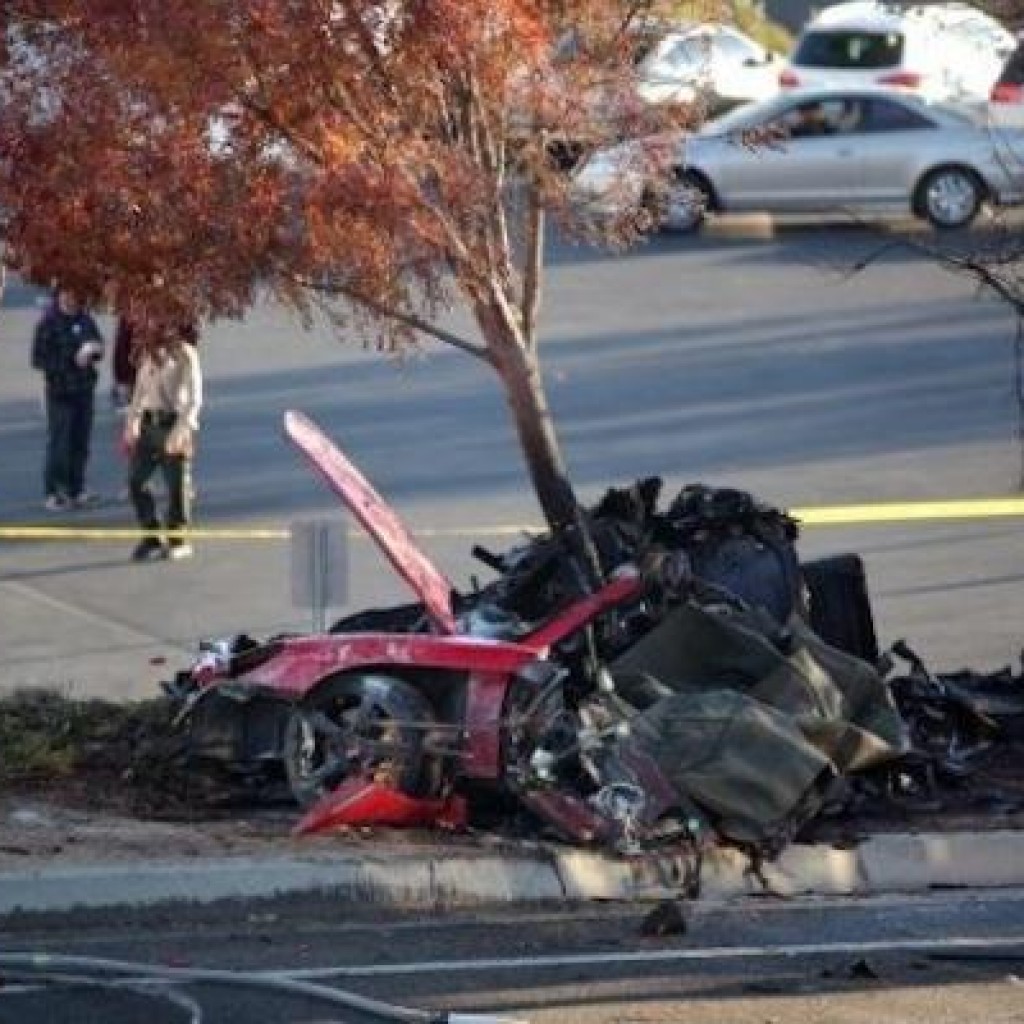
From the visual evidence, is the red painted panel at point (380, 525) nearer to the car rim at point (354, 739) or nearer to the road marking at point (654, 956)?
the car rim at point (354, 739)

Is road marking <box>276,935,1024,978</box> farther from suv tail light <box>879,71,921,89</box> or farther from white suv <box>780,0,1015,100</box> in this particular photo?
suv tail light <box>879,71,921,89</box>

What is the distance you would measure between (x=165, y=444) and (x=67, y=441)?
6.66 feet

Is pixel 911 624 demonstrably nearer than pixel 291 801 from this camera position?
No

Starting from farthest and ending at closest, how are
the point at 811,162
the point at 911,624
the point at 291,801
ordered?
1. the point at 811,162
2. the point at 911,624
3. the point at 291,801

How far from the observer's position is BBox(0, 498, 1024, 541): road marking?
1936 cm

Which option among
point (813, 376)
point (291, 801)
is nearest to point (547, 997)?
point (291, 801)

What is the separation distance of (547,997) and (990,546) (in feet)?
33.9

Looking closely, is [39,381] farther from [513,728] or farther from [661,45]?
[513,728]

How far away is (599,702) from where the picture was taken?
11273mm

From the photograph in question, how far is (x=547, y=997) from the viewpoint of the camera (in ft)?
29.6

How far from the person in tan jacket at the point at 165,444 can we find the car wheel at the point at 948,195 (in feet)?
54.8

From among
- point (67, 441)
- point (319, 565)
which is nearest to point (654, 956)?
point (319, 565)

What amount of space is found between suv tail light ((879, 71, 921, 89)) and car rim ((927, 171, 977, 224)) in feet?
18.9

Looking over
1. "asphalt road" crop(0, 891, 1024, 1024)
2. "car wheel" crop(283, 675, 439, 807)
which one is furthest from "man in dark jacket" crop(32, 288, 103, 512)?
"asphalt road" crop(0, 891, 1024, 1024)
